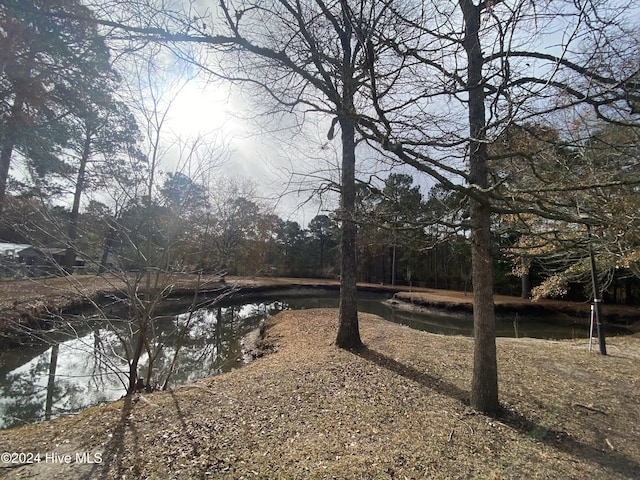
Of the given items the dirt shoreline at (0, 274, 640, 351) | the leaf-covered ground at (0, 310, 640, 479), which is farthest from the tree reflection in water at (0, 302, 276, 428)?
the leaf-covered ground at (0, 310, 640, 479)

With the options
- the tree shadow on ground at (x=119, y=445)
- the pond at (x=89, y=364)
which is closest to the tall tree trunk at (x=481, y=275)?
the tree shadow on ground at (x=119, y=445)

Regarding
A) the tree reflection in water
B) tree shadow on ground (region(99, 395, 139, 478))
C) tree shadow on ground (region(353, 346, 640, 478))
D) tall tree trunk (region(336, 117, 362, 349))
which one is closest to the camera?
tree shadow on ground (region(99, 395, 139, 478))

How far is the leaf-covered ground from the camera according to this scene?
2326 millimetres

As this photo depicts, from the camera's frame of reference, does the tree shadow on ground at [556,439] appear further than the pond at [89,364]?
No

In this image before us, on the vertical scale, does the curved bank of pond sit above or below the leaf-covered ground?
below

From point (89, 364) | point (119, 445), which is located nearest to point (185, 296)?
point (89, 364)

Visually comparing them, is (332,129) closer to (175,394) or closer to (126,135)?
(126,135)

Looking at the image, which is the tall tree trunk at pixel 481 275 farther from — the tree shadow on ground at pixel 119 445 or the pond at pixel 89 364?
the pond at pixel 89 364

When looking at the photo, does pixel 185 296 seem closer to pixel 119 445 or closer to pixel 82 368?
pixel 82 368

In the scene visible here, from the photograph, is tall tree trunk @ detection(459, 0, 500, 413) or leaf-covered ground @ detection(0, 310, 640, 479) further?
tall tree trunk @ detection(459, 0, 500, 413)

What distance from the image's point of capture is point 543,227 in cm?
687

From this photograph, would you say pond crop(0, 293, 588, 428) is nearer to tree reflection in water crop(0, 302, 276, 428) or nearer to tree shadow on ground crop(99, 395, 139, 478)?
tree reflection in water crop(0, 302, 276, 428)

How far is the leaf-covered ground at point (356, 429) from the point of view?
2.33 m

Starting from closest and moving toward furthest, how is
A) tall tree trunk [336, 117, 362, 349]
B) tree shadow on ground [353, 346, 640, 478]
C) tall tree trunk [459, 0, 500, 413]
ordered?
1. tree shadow on ground [353, 346, 640, 478]
2. tall tree trunk [459, 0, 500, 413]
3. tall tree trunk [336, 117, 362, 349]
